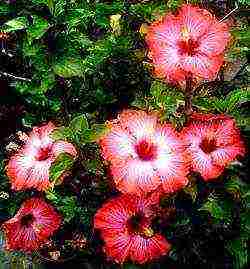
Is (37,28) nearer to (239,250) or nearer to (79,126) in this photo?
(79,126)

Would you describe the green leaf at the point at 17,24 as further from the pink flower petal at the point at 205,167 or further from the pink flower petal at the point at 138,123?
the pink flower petal at the point at 205,167

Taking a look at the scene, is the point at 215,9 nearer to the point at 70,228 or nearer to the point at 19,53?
the point at 19,53

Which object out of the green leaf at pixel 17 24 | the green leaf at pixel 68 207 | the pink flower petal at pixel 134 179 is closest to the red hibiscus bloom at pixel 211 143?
the pink flower petal at pixel 134 179

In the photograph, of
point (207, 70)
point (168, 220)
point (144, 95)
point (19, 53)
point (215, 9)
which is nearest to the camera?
point (207, 70)

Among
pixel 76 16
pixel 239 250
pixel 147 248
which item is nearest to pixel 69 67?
Result: pixel 76 16

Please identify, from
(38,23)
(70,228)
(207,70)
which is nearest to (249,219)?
(207,70)

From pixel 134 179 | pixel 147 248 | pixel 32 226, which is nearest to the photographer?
pixel 134 179
